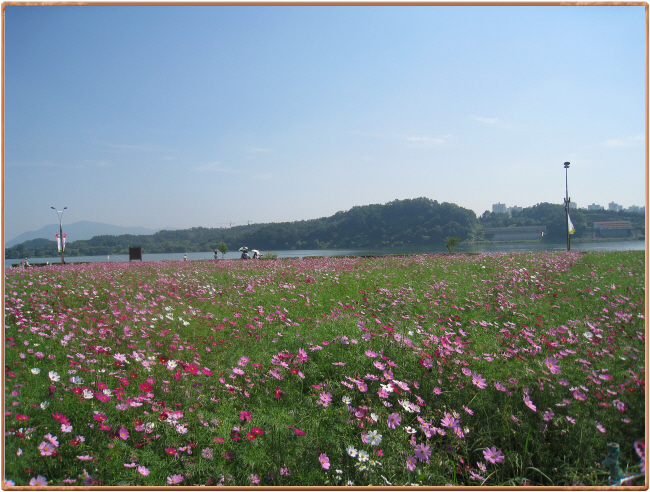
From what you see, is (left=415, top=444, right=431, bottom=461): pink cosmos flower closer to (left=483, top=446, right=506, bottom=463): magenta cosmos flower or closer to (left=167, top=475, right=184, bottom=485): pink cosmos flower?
(left=483, top=446, right=506, bottom=463): magenta cosmos flower

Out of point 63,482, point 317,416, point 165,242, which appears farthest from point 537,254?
point 165,242

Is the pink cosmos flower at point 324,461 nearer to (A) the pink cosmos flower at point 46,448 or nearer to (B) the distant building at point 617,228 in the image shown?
(A) the pink cosmos flower at point 46,448

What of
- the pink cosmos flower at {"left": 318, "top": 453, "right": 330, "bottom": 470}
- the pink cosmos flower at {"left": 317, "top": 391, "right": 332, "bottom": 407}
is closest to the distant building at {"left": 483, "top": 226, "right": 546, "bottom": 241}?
the pink cosmos flower at {"left": 317, "top": 391, "right": 332, "bottom": 407}

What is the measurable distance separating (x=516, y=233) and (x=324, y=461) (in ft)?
26.0

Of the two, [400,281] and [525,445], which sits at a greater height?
[400,281]

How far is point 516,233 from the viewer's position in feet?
26.4

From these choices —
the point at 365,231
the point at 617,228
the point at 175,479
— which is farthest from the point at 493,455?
the point at 365,231

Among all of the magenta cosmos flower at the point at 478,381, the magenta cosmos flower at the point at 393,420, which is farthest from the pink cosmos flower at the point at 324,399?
the magenta cosmos flower at the point at 478,381

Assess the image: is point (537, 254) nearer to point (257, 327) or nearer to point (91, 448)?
point (257, 327)

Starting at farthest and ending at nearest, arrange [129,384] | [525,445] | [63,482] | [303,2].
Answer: [129,384], [303,2], [525,445], [63,482]

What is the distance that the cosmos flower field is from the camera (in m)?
1.74

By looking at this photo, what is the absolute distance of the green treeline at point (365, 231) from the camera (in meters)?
4.68

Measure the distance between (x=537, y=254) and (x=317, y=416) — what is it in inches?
385

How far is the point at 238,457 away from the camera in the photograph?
5.84 feet
